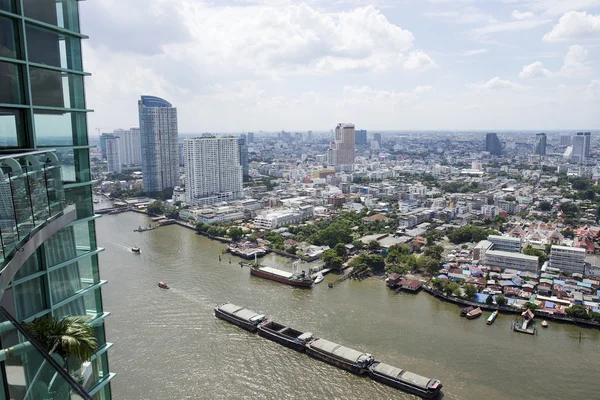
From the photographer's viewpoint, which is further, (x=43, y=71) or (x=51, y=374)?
(x=43, y=71)

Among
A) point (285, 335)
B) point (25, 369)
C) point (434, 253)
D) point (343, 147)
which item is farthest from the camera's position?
point (343, 147)

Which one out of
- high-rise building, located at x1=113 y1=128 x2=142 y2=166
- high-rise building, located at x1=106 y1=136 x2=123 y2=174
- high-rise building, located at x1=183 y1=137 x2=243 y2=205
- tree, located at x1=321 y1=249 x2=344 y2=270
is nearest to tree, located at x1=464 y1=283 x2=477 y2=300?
tree, located at x1=321 y1=249 x2=344 y2=270

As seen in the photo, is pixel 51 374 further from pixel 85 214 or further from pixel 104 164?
pixel 104 164

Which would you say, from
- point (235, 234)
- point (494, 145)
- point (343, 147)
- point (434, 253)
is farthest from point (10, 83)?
point (494, 145)

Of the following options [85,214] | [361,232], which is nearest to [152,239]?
[361,232]

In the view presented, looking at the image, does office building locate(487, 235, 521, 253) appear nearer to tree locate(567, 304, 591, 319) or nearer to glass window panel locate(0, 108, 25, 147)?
tree locate(567, 304, 591, 319)

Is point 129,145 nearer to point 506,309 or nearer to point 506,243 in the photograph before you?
point 506,243
